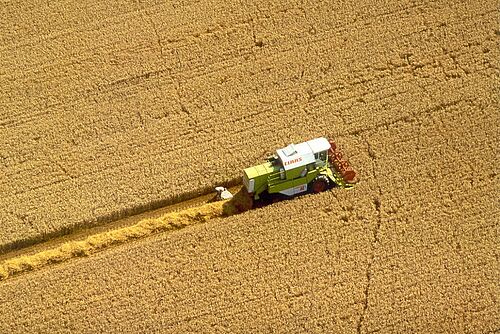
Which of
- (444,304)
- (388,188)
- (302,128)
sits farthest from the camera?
(302,128)

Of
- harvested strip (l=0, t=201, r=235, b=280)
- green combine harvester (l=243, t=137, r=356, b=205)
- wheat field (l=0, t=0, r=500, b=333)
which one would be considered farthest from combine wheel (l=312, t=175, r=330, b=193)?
harvested strip (l=0, t=201, r=235, b=280)

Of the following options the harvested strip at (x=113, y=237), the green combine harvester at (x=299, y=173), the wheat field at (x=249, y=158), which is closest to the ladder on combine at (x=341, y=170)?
the green combine harvester at (x=299, y=173)

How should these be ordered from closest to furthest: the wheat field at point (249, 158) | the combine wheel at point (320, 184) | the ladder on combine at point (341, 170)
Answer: the wheat field at point (249, 158) < the combine wheel at point (320, 184) < the ladder on combine at point (341, 170)

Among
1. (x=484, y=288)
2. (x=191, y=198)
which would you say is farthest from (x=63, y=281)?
(x=484, y=288)

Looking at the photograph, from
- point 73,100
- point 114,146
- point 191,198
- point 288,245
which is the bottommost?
point 288,245

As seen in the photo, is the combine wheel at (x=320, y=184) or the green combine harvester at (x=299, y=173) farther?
the combine wheel at (x=320, y=184)

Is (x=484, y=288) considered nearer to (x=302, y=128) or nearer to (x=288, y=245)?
(x=288, y=245)

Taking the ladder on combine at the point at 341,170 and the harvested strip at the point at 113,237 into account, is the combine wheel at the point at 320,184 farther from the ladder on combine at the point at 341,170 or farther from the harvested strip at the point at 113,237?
the harvested strip at the point at 113,237
